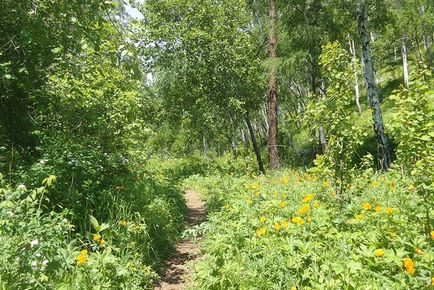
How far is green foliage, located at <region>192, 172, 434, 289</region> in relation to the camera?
3.12 m

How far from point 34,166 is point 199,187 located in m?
10.5

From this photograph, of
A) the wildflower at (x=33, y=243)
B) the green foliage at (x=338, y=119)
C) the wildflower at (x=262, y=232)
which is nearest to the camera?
the wildflower at (x=33, y=243)

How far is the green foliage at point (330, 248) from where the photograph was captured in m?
3.12

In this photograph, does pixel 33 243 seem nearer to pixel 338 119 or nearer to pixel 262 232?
pixel 262 232

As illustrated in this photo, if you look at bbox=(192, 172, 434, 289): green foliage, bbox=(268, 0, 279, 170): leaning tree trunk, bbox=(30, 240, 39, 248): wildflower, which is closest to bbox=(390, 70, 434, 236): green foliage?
bbox=(192, 172, 434, 289): green foliage

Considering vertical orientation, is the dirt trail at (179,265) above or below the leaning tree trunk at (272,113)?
below

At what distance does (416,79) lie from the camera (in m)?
3.64

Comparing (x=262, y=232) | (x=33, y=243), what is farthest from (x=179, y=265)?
(x=33, y=243)

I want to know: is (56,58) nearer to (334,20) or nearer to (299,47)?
(299,47)

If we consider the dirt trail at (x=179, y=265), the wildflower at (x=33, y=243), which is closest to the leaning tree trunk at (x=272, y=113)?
the dirt trail at (x=179, y=265)

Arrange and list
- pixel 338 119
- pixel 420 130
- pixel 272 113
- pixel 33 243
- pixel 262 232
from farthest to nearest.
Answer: pixel 272 113 < pixel 338 119 < pixel 262 232 < pixel 420 130 < pixel 33 243

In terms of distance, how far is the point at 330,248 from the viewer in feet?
12.5

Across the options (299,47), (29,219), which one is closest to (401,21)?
(299,47)

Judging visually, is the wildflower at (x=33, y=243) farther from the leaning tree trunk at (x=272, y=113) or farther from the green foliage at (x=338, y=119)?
the leaning tree trunk at (x=272, y=113)
